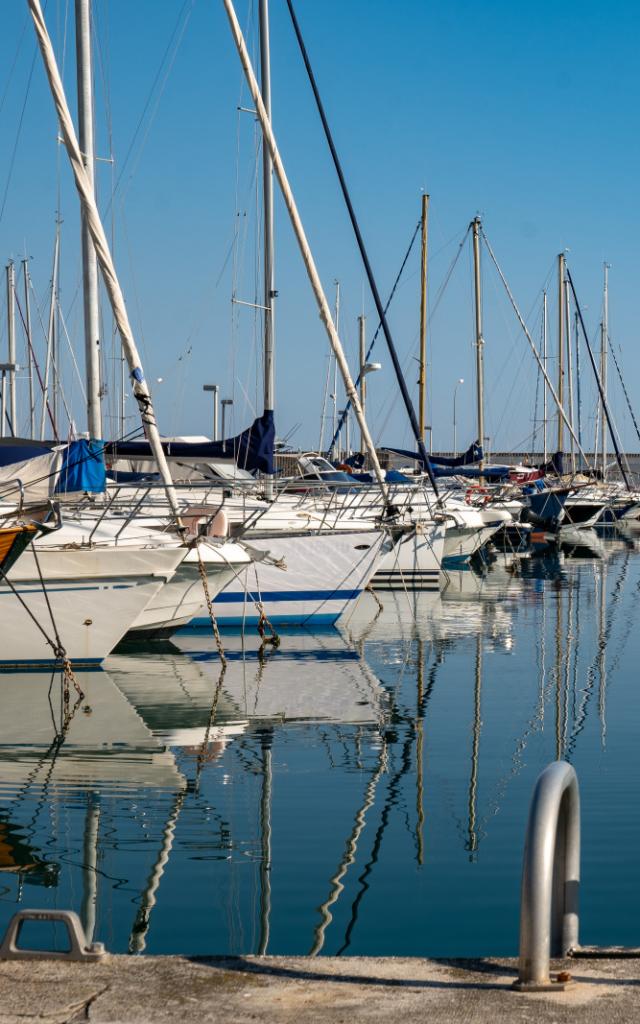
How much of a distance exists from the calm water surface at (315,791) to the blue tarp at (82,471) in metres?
2.31

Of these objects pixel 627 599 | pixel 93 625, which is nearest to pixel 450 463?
pixel 627 599

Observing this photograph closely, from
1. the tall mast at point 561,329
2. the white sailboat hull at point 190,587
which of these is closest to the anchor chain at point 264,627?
the white sailboat hull at point 190,587

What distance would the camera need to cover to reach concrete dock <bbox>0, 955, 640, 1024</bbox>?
413 cm

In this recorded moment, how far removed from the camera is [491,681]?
15.7 metres

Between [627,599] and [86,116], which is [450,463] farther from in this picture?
[86,116]


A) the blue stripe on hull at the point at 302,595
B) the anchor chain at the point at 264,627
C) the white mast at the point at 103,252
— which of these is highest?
the white mast at the point at 103,252

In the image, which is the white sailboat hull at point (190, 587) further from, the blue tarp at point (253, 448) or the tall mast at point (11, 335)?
the tall mast at point (11, 335)

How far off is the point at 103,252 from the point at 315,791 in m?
8.92

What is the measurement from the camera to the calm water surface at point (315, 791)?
711cm

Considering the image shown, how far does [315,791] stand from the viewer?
10031 mm

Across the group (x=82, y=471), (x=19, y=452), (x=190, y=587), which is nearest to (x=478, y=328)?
(x=190, y=587)

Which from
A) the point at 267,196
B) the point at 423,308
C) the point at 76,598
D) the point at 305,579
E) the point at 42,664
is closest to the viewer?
the point at 76,598

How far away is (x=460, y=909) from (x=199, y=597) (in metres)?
11.1

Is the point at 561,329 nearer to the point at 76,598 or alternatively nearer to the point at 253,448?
the point at 253,448
